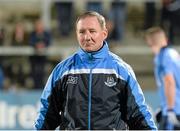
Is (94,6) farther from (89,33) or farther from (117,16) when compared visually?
(89,33)

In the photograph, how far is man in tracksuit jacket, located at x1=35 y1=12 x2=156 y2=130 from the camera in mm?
4680

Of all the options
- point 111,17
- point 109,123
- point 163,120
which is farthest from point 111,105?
point 111,17

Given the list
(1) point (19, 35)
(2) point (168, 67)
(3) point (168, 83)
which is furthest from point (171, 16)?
(3) point (168, 83)

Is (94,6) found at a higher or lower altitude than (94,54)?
higher

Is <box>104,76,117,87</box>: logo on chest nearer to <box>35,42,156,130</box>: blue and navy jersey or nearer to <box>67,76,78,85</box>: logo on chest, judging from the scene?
<box>35,42,156,130</box>: blue and navy jersey

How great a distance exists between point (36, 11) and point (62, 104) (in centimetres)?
1096

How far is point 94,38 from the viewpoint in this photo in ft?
15.3

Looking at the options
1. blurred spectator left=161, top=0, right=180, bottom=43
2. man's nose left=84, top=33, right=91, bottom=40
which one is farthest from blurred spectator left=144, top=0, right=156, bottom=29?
man's nose left=84, top=33, right=91, bottom=40

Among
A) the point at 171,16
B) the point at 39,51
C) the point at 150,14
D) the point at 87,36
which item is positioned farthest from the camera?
the point at 150,14

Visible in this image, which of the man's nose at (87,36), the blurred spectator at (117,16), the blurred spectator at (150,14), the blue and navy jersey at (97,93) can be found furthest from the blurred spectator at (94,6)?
the man's nose at (87,36)

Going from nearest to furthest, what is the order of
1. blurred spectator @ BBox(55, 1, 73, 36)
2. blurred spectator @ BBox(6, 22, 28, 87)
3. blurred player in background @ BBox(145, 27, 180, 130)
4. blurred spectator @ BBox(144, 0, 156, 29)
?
1. blurred player in background @ BBox(145, 27, 180, 130)
2. blurred spectator @ BBox(6, 22, 28, 87)
3. blurred spectator @ BBox(55, 1, 73, 36)
4. blurred spectator @ BBox(144, 0, 156, 29)

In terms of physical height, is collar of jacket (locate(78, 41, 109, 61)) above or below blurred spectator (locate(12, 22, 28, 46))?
above

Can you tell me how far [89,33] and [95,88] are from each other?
391mm

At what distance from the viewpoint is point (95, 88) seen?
4.70 m
